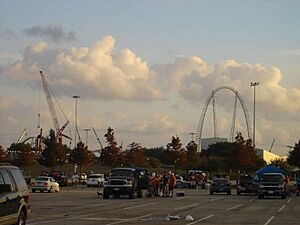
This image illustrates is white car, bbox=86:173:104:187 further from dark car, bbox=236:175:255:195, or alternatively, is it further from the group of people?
the group of people

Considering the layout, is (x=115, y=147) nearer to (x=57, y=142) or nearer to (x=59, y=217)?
(x=57, y=142)

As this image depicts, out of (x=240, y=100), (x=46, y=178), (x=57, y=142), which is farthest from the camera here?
(x=240, y=100)

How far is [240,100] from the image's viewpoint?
5084 inches

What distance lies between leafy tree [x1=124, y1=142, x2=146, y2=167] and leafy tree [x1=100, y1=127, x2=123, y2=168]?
3714 millimetres

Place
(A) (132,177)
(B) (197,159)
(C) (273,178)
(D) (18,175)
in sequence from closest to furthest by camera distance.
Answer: (D) (18,175) → (A) (132,177) → (C) (273,178) → (B) (197,159)

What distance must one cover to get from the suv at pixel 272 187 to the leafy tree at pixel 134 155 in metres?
54.9

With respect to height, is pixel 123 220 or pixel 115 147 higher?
pixel 115 147

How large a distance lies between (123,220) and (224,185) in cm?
3478

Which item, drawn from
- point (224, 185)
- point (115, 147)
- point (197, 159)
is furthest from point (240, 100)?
point (224, 185)

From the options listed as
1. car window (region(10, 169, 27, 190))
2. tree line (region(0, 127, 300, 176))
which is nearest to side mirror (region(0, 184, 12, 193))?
car window (region(10, 169, 27, 190))

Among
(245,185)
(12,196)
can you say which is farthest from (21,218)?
(245,185)

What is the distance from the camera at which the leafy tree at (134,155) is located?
346 feet

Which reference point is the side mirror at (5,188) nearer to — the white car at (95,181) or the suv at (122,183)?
the suv at (122,183)

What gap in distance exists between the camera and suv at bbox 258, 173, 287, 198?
50.5 meters
